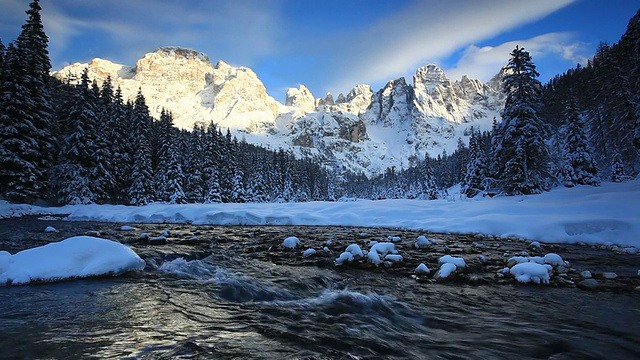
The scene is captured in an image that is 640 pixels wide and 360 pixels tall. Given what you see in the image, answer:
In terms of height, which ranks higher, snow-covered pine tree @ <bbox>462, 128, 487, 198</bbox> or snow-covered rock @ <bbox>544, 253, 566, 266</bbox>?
snow-covered pine tree @ <bbox>462, 128, 487, 198</bbox>

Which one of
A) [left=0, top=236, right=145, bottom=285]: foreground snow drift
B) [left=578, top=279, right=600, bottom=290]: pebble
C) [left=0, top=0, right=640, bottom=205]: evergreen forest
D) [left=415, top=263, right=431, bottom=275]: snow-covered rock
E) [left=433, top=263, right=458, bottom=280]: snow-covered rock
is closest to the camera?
[left=578, top=279, right=600, bottom=290]: pebble

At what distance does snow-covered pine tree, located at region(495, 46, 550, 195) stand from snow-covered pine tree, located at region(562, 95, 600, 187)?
52.8 feet

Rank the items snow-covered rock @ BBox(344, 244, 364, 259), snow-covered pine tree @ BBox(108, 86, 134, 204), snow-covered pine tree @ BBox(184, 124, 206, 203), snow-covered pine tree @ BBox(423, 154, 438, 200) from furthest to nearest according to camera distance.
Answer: snow-covered pine tree @ BBox(423, 154, 438, 200) < snow-covered pine tree @ BBox(184, 124, 206, 203) < snow-covered pine tree @ BBox(108, 86, 134, 204) < snow-covered rock @ BBox(344, 244, 364, 259)

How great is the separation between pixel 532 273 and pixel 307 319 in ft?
15.8

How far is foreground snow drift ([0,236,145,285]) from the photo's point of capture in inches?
210

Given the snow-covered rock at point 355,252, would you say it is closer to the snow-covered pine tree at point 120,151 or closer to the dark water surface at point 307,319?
the dark water surface at point 307,319

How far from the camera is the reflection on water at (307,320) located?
3131 mm

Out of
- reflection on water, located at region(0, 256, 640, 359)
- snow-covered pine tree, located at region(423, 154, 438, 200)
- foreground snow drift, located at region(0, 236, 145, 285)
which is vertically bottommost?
reflection on water, located at region(0, 256, 640, 359)

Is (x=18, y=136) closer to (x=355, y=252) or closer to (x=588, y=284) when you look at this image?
(x=355, y=252)

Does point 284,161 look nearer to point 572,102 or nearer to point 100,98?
point 100,98

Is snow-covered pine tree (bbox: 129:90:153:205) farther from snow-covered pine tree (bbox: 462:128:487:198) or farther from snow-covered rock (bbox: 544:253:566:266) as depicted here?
snow-covered pine tree (bbox: 462:128:487:198)

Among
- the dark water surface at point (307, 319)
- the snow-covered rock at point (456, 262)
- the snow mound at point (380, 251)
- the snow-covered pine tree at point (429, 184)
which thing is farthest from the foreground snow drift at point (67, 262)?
the snow-covered pine tree at point (429, 184)

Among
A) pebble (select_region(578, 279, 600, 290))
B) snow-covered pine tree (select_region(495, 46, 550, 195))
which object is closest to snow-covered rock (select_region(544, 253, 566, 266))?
pebble (select_region(578, 279, 600, 290))

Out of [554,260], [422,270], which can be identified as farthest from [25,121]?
[554,260]
